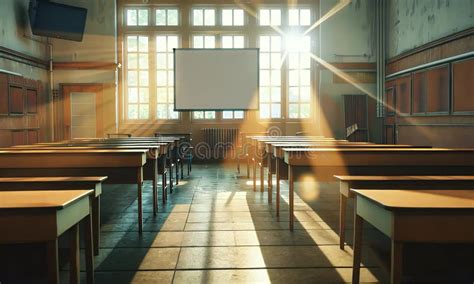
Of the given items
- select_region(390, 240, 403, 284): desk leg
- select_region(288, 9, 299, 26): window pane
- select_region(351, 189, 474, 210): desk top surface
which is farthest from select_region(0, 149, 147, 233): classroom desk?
select_region(288, 9, 299, 26): window pane

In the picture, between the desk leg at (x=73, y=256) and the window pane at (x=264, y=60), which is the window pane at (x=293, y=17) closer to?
the window pane at (x=264, y=60)

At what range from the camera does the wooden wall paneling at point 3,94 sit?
24.3 ft

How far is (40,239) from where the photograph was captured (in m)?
1.59

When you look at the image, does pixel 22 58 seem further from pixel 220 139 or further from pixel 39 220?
pixel 39 220

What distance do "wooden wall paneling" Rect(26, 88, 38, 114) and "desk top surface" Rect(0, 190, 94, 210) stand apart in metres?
7.42

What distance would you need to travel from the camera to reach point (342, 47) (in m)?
10.2

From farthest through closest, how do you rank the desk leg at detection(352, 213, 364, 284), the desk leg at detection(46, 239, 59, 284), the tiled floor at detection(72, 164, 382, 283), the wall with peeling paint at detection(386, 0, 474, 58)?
the wall with peeling paint at detection(386, 0, 474, 58) < the tiled floor at detection(72, 164, 382, 283) < the desk leg at detection(352, 213, 364, 284) < the desk leg at detection(46, 239, 59, 284)

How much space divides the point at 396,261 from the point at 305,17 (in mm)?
9630

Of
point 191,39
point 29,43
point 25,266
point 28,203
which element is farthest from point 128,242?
point 191,39

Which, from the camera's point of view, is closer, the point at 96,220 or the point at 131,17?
the point at 96,220

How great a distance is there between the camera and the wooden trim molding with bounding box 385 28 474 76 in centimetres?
659

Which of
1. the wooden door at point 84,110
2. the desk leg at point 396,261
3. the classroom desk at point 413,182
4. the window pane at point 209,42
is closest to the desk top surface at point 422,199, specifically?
the desk leg at point 396,261

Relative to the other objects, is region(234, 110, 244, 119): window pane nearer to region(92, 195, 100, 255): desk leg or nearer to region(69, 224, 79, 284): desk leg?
region(92, 195, 100, 255): desk leg

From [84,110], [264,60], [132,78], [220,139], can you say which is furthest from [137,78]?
[264,60]
